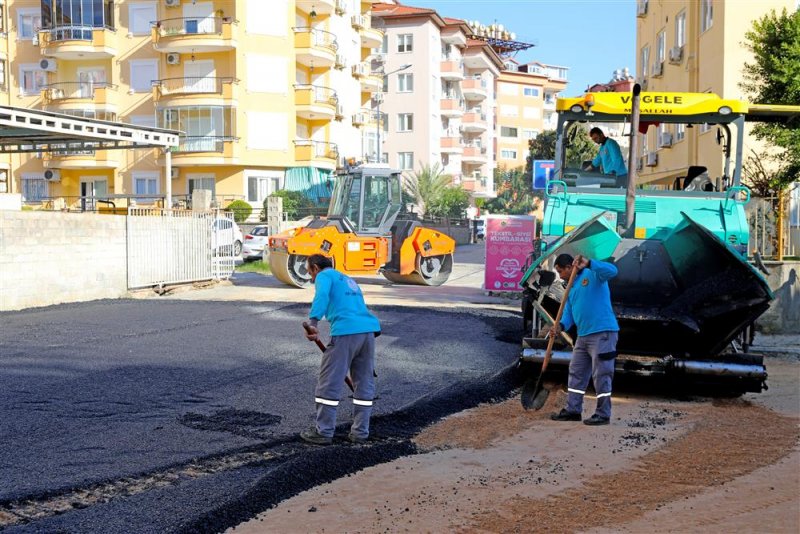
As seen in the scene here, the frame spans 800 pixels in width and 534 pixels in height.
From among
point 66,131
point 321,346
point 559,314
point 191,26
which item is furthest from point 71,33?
point 321,346

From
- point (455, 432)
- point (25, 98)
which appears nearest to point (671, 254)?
point (455, 432)

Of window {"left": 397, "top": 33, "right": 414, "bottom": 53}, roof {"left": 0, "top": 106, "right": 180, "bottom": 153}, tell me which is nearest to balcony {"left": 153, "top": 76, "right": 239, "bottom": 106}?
roof {"left": 0, "top": 106, "right": 180, "bottom": 153}

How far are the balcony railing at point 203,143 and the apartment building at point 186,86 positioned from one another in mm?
62

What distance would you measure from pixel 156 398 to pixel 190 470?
2.63 meters

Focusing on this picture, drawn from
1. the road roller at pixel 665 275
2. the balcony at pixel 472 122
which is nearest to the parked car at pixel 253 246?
the road roller at pixel 665 275

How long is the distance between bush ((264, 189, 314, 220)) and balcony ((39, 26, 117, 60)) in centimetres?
1162

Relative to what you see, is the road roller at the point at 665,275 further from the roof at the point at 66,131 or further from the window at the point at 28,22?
the window at the point at 28,22

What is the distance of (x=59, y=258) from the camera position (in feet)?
58.4

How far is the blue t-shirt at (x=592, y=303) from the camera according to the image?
8320 millimetres

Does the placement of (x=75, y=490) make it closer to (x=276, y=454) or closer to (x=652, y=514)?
(x=276, y=454)

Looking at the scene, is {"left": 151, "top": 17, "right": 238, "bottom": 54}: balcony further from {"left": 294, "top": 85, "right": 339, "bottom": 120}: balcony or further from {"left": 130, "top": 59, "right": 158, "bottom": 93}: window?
{"left": 294, "top": 85, "right": 339, "bottom": 120}: balcony

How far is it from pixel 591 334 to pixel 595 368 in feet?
1.01

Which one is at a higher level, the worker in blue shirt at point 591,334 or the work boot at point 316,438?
the worker in blue shirt at point 591,334

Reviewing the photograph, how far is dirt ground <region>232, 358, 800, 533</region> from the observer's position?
5.43 metres
